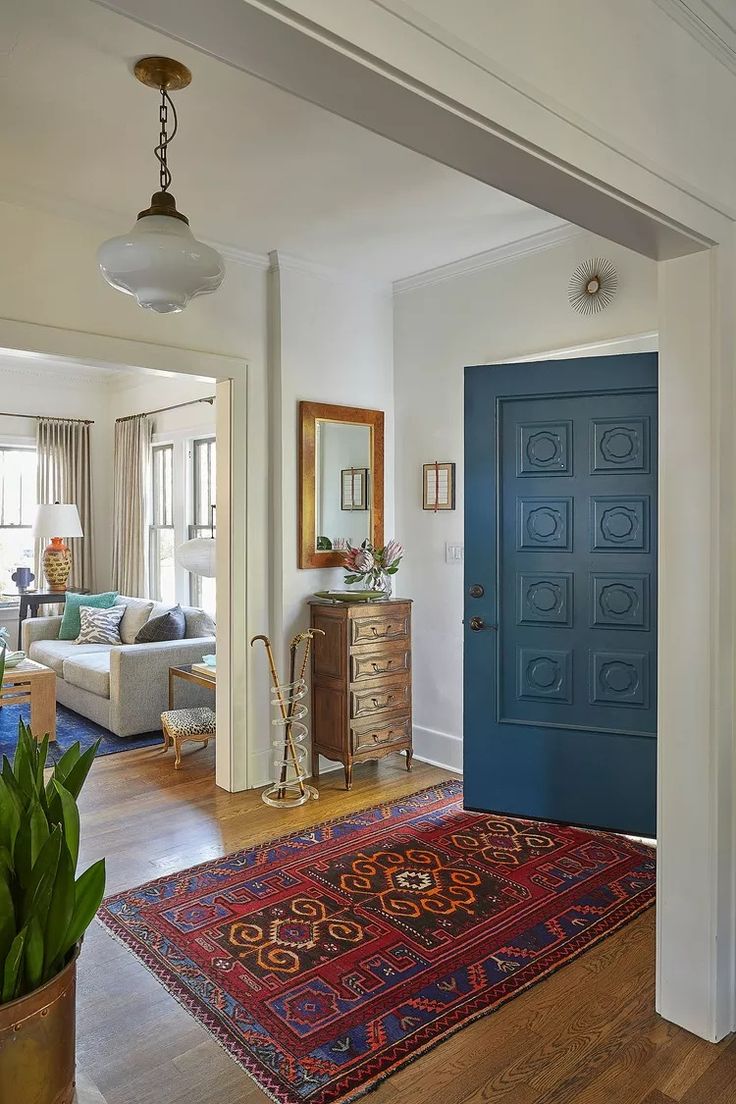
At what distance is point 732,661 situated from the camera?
2.12m

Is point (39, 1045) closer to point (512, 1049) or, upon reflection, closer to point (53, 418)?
point (512, 1049)

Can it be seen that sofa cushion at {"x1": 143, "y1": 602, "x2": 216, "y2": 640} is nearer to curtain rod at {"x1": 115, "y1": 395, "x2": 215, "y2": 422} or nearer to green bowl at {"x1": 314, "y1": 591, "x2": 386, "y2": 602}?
curtain rod at {"x1": 115, "y1": 395, "x2": 215, "y2": 422}

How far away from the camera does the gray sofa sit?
500cm

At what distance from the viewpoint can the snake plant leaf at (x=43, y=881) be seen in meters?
0.74

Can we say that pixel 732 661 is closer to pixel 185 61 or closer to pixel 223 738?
pixel 185 61

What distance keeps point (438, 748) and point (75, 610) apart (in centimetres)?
351

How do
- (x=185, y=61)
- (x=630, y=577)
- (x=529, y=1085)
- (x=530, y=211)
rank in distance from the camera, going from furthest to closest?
(x=530, y=211) < (x=630, y=577) < (x=185, y=61) < (x=529, y=1085)

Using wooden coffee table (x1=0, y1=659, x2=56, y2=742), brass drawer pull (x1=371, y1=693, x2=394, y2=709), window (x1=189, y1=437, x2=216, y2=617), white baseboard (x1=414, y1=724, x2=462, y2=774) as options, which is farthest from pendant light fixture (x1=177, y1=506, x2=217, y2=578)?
window (x1=189, y1=437, x2=216, y2=617)

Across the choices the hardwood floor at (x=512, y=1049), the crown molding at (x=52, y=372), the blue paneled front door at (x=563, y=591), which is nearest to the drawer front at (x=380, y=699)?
the blue paneled front door at (x=563, y=591)

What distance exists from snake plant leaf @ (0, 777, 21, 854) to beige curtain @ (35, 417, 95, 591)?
704 cm

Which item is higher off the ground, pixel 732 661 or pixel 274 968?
pixel 732 661

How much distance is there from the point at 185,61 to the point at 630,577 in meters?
2.46

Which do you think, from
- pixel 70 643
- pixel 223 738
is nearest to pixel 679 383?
pixel 223 738

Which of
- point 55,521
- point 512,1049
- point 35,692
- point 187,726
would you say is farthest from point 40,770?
point 55,521
